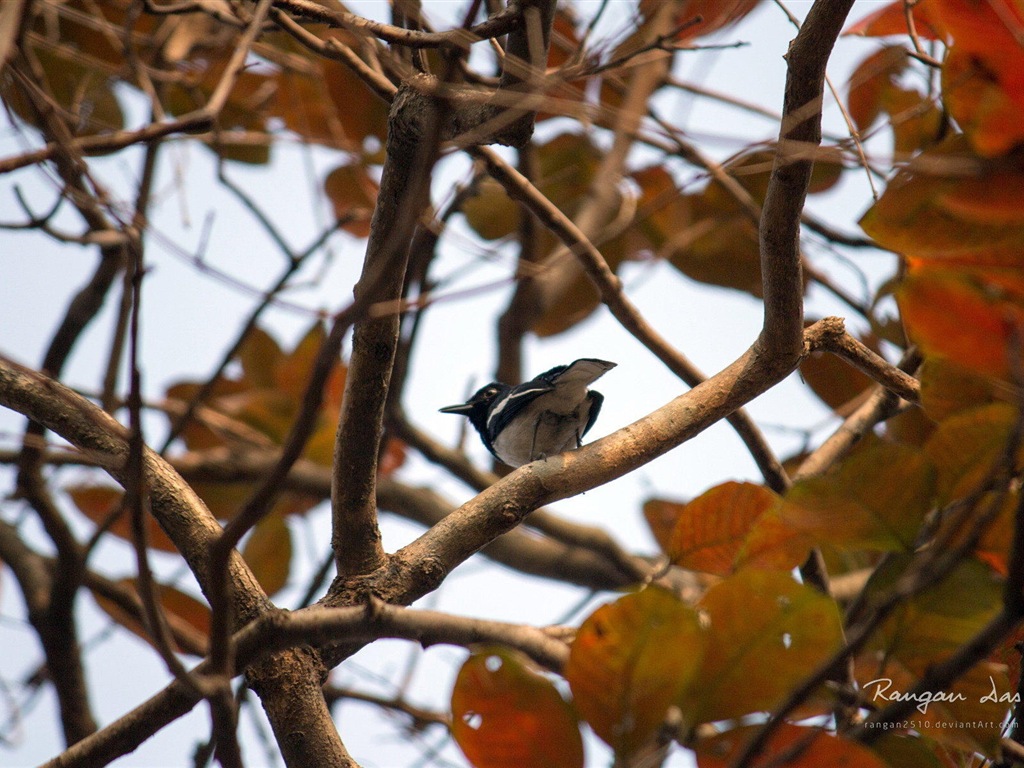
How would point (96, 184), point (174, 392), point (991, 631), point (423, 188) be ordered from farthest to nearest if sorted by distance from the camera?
point (174, 392) < point (96, 184) < point (423, 188) < point (991, 631)

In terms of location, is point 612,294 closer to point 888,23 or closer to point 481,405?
point 888,23

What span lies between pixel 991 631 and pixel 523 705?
0.68 metres

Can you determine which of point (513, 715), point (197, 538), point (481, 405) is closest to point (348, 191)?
point (481, 405)

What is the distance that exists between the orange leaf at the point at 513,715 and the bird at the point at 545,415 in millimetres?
3088

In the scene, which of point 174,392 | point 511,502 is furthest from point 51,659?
point 511,502

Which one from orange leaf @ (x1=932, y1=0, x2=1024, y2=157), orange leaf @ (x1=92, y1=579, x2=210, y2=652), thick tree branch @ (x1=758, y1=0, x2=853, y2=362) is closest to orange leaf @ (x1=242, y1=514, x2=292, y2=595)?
orange leaf @ (x1=92, y1=579, x2=210, y2=652)

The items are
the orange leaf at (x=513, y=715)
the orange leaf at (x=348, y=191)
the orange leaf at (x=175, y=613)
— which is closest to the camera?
the orange leaf at (x=513, y=715)

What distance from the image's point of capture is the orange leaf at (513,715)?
56.8 inches

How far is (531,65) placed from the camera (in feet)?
7.98

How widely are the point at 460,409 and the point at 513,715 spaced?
458cm

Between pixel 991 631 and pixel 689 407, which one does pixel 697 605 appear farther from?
pixel 689 407

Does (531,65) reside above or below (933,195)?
above

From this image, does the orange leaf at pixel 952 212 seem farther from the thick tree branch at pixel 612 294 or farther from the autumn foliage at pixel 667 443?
the thick tree branch at pixel 612 294

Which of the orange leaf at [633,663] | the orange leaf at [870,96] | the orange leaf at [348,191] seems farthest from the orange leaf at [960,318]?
the orange leaf at [348,191]
